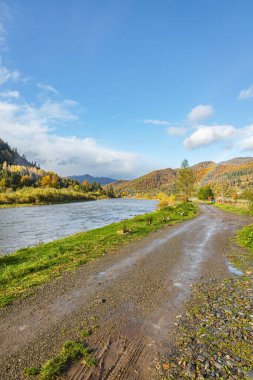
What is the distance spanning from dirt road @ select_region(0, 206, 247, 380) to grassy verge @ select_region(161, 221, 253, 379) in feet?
1.33

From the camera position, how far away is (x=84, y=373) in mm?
5344

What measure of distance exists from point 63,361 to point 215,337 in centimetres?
390

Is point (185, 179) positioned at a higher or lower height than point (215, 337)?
higher

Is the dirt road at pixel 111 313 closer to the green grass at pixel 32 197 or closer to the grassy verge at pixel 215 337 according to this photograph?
the grassy verge at pixel 215 337

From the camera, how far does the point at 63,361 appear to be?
5.66m

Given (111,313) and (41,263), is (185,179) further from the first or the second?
(111,313)

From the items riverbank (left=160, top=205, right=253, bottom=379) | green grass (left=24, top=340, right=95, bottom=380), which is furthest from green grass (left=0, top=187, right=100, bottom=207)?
green grass (left=24, top=340, right=95, bottom=380)

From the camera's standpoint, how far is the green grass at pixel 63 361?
529 cm

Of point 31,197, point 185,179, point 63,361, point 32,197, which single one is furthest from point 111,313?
point 32,197

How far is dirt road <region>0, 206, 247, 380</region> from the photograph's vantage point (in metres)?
5.70

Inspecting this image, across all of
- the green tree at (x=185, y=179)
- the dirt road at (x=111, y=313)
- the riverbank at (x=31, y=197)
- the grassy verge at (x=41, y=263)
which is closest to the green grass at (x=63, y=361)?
the dirt road at (x=111, y=313)

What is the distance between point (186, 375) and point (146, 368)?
86 centimetres

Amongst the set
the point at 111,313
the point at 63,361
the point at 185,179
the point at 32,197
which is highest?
the point at 185,179

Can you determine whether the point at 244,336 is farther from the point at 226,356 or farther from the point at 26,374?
the point at 26,374
